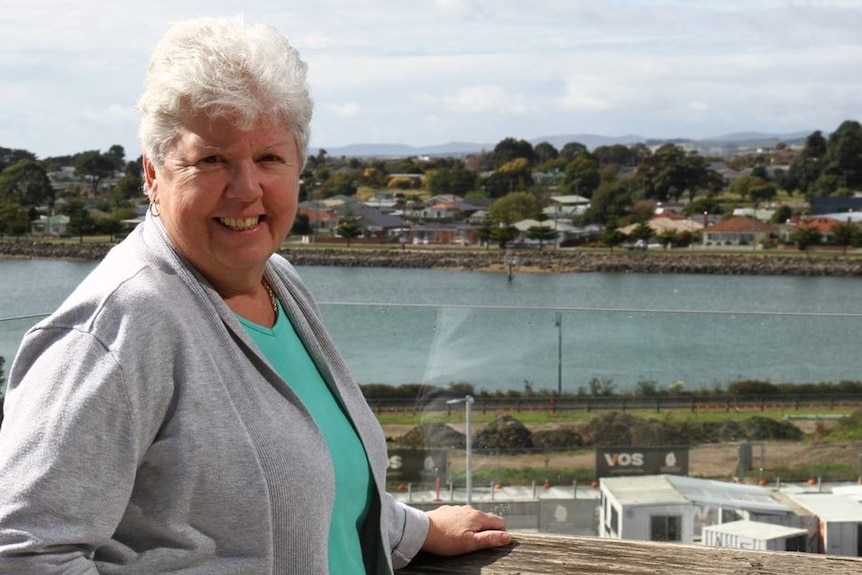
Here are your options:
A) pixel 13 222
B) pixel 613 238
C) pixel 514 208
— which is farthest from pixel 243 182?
pixel 514 208

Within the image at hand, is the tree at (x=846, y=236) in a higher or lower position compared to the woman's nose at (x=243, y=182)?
lower

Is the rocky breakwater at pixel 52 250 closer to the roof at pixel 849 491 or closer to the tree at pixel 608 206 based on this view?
the roof at pixel 849 491

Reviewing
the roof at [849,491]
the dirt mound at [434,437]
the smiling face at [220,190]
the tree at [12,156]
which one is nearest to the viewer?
the smiling face at [220,190]

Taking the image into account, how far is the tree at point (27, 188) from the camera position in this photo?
34531 mm

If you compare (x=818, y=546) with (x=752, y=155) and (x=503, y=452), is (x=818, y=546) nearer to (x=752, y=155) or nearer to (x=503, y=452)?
(x=503, y=452)

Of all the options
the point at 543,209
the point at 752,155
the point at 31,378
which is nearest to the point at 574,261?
the point at 543,209

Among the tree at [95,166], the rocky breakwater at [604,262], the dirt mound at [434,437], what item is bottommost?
the rocky breakwater at [604,262]

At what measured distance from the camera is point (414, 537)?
44.7 inches

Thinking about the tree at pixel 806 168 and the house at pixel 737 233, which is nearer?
the house at pixel 737 233

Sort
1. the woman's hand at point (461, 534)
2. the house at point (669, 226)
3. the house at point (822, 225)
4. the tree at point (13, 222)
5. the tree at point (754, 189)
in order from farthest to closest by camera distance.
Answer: the tree at point (754, 189), the house at point (669, 226), the house at point (822, 225), the tree at point (13, 222), the woman's hand at point (461, 534)

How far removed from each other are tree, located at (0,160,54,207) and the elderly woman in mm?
34848

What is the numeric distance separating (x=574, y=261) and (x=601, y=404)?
3757 cm


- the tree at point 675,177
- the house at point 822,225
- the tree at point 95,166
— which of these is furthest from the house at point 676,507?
the tree at point 675,177

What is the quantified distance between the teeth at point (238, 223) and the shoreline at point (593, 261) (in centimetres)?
3546
